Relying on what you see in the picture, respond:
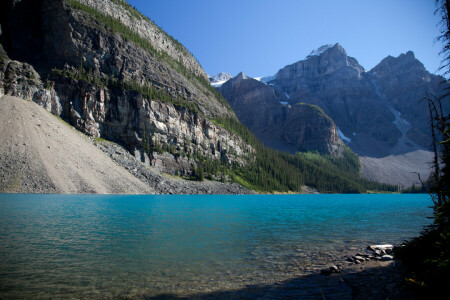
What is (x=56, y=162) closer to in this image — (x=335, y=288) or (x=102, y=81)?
(x=335, y=288)

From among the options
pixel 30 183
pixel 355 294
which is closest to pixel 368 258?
pixel 355 294

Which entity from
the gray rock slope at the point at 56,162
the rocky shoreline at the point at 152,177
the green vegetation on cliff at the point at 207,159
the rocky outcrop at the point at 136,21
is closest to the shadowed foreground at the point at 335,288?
the gray rock slope at the point at 56,162

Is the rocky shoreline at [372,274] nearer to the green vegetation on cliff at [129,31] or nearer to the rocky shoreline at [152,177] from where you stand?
the rocky shoreline at [152,177]

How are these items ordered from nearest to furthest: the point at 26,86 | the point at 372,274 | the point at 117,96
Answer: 1. the point at 372,274
2. the point at 26,86
3. the point at 117,96

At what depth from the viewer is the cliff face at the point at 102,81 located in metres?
104

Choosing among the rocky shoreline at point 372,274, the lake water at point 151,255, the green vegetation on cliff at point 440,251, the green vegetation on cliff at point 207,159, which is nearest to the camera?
the green vegetation on cliff at point 440,251

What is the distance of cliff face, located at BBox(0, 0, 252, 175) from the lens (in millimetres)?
104062

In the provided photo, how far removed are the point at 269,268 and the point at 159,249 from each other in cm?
732

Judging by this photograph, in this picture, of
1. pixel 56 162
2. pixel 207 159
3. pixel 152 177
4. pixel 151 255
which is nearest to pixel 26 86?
pixel 56 162

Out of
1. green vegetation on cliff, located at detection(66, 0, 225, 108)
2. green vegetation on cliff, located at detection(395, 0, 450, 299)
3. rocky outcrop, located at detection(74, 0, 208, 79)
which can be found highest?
rocky outcrop, located at detection(74, 0, 208, 79)

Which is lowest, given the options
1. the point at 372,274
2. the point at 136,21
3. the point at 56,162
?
the point at 372,274

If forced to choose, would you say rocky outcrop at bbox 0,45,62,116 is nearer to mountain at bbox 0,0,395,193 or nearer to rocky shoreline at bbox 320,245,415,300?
mountain at bbox 0,0,395,193

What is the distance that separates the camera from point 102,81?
12244 centimetres

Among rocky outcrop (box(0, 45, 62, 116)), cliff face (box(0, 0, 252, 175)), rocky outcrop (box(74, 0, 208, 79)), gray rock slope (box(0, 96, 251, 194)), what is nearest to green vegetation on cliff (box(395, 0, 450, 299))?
gray rock slope (box(0, 96, 251, 194))
